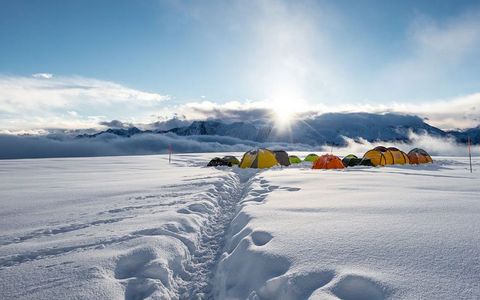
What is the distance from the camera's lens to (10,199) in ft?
28.5

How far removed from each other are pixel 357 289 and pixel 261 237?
7.33 ft

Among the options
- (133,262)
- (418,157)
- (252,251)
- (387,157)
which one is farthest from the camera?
(418,157)

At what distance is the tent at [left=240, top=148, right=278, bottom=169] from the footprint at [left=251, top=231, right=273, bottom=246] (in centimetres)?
1768

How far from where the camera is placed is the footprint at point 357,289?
116 inches

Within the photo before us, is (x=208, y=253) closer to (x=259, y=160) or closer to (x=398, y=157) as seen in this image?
(x=259, y=160)

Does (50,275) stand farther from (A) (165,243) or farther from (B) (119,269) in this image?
(A) (165,243)

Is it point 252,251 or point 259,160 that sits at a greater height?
point 259,160

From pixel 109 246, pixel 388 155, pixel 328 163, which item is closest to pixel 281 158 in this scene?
pixel 328 163

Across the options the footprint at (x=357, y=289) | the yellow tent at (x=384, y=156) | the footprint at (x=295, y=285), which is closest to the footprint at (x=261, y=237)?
the footprint at (x=295, y=285)

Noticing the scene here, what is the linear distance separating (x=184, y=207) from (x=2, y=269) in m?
4.32

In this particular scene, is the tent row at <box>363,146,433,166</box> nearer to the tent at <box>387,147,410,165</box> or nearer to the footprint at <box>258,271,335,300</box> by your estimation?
the tent at <box>387,147,410,165</box>

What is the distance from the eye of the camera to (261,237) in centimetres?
516

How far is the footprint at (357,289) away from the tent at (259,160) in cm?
1974

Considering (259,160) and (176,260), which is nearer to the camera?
(176,260)
